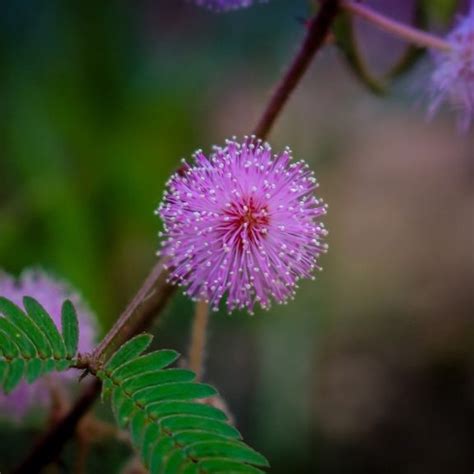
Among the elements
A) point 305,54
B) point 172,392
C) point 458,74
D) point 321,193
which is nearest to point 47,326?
point 172,392

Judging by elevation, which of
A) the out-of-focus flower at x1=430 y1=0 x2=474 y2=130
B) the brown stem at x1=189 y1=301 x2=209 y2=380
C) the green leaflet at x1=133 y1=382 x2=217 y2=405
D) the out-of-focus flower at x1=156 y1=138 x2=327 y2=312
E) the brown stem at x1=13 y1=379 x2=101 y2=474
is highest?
the out-of-focus flower at x1=430 y1=0 x2=474 y2=130

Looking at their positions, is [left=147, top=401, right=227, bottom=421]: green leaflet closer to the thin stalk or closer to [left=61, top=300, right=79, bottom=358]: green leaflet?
[left=61, top=300, right=79, bottom=358]: green leaflet

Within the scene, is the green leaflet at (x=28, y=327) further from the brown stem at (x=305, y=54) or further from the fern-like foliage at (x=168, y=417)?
the brown stem at (x=305, y=54)

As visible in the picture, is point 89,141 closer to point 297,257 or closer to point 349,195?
point 349,195

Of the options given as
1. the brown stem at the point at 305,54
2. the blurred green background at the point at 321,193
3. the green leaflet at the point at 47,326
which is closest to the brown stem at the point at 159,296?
the brown stem at the point at 305,54

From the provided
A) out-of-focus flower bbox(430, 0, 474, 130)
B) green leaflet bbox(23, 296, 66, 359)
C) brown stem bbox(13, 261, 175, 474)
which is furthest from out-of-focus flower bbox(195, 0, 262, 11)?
green leaflet bbox(23, 296, 66, 359)
